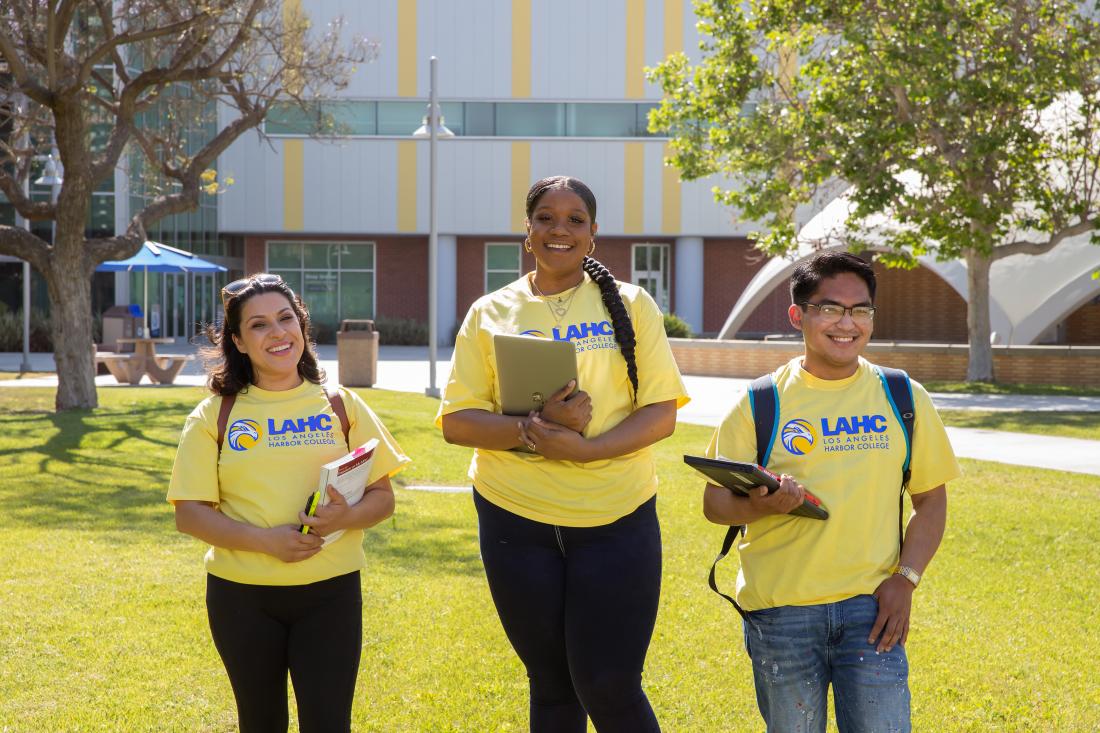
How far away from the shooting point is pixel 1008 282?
2603 cm

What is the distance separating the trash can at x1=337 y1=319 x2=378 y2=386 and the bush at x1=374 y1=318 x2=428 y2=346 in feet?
60.6

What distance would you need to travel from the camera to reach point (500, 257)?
44250 mm

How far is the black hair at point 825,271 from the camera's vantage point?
3.20m

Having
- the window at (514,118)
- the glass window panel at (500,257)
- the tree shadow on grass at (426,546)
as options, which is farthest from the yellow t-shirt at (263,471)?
the glass window panel at (500,257)

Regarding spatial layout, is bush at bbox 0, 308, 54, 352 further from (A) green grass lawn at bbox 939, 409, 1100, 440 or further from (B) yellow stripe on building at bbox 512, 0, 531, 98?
(A) green grass lawn at bbox 939, 409, 1100, 440

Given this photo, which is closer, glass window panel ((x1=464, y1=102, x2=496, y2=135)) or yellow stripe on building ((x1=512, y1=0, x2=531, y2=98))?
yellow stripe on building ((x1=512, y1=0, x2=531, y2=98))

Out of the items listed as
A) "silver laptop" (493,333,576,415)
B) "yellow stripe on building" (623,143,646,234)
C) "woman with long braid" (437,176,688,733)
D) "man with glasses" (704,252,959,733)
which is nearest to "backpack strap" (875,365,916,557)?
"man with glasses" (704,252,959,733)

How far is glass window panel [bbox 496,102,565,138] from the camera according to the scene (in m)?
42.1

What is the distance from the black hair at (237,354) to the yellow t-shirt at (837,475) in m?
1.26

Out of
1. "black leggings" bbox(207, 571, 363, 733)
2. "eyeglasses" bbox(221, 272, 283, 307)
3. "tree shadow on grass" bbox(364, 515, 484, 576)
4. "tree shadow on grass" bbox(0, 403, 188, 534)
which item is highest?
"eyeglasses" bbox(221, 272, 283, 307)

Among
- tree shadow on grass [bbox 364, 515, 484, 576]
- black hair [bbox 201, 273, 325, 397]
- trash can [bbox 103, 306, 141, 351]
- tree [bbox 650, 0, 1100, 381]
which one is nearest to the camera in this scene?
black hair [bbox 201, 273, 325, 397]

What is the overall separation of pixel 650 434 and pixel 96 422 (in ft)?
43.8

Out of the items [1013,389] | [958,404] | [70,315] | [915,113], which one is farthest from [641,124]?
[70,315]

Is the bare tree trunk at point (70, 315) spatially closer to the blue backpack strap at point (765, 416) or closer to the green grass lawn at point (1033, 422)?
the green grass lawn at point (1033, 422)
